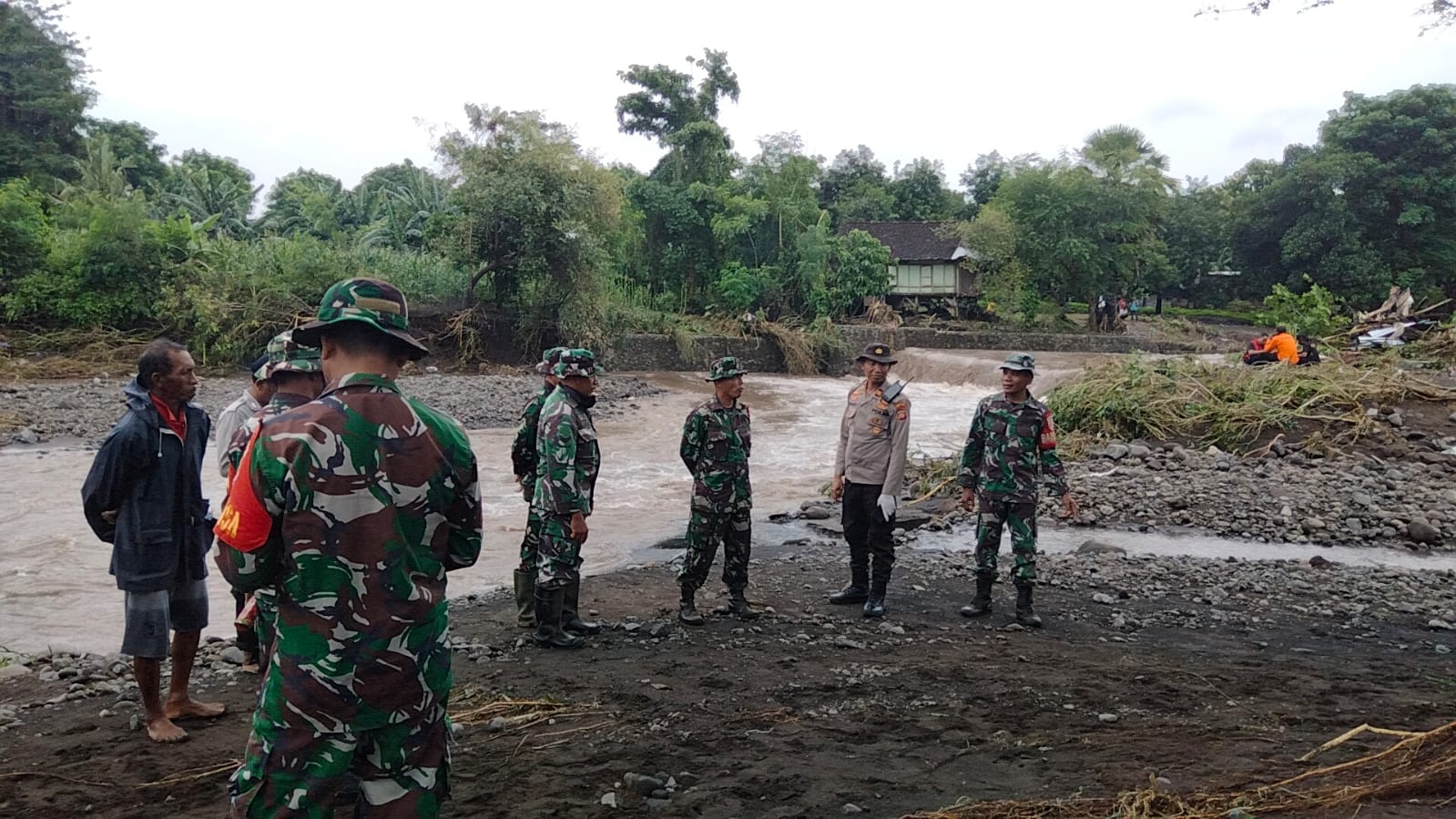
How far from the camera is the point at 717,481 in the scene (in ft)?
22.5

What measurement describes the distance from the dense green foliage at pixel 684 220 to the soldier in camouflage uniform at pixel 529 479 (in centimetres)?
2287

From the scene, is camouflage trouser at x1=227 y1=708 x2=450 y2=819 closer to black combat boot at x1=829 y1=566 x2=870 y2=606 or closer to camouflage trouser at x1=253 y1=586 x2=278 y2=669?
camouflage trouser at x1=253 y1=586 x2=278 y2=669

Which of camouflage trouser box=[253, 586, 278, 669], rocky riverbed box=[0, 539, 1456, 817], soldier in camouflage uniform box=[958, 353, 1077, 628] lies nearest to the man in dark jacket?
rocky riverbed box=[0, 539, 1456, 817]

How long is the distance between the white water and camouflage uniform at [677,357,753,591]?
151 centimetres

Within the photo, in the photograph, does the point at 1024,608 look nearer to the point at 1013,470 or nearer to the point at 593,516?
the point at 1013,470

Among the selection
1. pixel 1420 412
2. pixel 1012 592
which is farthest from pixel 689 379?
pixel 1012 592

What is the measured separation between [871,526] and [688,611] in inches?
57.7

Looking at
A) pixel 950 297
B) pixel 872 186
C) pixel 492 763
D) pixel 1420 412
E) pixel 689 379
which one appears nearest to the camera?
pixel 492 763

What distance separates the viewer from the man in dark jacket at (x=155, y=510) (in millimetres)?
4262

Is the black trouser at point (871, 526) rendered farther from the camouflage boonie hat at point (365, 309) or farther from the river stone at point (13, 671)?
the river stone at point (13, 671)

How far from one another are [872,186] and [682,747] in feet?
168

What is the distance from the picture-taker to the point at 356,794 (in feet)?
9.02

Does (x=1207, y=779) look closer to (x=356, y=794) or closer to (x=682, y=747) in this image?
(x=682, y=747)

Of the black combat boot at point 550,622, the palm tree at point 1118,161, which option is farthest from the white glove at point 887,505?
the palm tree at point 1118,161
